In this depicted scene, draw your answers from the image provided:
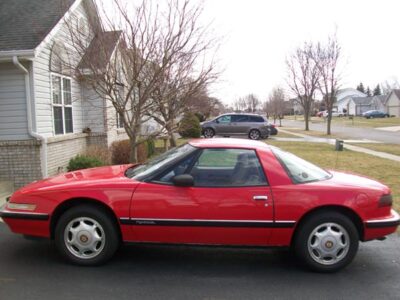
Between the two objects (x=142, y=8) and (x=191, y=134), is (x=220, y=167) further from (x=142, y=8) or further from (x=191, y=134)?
(x=191, y=134)

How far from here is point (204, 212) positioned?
443cm

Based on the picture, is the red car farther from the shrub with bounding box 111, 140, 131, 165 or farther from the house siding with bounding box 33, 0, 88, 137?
the shrub with bounding box 111, 140, 131, 165

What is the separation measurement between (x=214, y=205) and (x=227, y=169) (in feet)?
1.68

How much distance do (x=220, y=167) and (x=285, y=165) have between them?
0.73 meters

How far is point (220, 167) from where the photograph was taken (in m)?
4.86

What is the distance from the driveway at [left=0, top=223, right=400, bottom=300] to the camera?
395cm

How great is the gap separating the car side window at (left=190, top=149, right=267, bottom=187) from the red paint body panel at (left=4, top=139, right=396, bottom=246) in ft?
0.30

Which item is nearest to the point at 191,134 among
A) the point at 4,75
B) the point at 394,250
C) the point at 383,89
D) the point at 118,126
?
the point at 118,126

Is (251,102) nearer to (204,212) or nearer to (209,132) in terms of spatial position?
(209,132)

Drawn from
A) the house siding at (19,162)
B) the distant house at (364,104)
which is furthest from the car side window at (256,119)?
the distant house at (364,104)

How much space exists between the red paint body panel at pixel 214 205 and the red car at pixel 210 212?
1cm

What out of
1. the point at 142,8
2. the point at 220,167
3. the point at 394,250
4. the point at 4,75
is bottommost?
the point at 394,250

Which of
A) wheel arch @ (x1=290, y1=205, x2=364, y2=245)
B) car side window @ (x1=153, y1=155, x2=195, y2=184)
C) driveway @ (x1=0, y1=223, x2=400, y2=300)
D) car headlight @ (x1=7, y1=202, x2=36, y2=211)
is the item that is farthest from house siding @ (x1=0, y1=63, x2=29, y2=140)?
wheel arch @ (x1=290, y1=205, x2=364, y2=245)

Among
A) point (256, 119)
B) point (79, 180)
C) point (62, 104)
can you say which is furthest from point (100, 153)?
point (256, 119)
